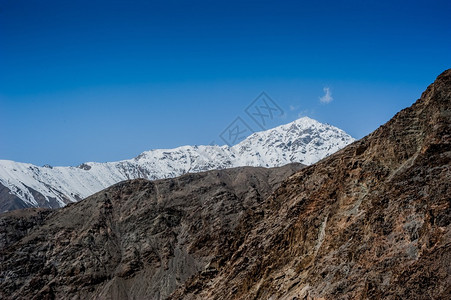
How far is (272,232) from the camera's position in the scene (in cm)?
6450

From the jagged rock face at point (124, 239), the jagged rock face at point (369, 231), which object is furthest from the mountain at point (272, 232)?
the jagged rock face at point (124, 239)

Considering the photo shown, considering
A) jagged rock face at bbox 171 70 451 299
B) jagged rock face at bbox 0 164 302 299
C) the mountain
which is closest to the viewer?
jagged rock face at bbox 171 70 451 299

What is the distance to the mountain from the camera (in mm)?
34016

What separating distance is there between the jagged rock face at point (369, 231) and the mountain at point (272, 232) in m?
0.13

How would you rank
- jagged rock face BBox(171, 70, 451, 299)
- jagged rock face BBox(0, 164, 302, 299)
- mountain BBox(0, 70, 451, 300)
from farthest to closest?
1. jagged rock face BBox(0, 164, 302, 299)
2. mountain BBox(0, 70, 451, 300)
3. jagged rock face BBox(171, 70, 451, 299)

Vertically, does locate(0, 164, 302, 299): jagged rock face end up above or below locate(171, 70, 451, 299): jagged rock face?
above

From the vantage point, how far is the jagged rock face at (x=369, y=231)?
31250 mm

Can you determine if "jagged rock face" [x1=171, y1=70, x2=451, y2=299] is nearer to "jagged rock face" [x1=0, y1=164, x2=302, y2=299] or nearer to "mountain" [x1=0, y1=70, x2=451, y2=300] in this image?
"mountain" [x1=0, y1=70, x2=451, y2=300]

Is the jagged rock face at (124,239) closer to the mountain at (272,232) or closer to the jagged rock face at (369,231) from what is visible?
the mountain at (272,232)

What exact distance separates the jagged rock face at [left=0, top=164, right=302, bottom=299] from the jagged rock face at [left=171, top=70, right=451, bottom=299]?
1837 centimetres

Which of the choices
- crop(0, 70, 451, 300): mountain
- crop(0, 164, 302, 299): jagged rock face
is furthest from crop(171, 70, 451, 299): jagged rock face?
crop(0, 164, 302, 299): jagged rock face

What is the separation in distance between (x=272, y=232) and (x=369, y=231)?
89.5ft

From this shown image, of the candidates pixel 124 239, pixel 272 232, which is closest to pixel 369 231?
pixel 272 232

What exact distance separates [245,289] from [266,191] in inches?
3332
